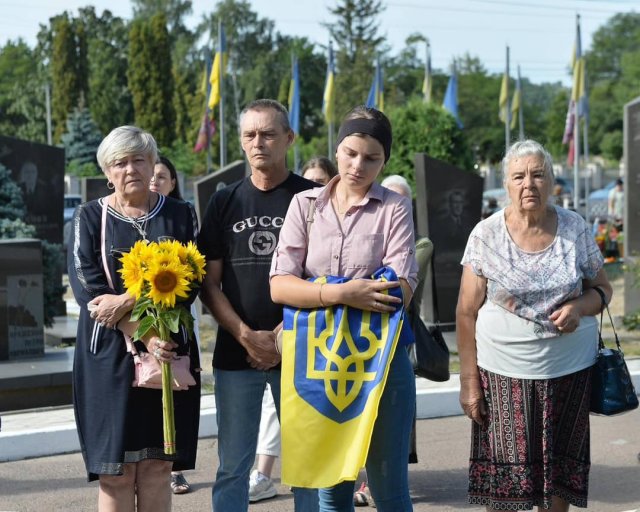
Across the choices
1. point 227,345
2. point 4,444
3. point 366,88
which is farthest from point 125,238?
point 366,88

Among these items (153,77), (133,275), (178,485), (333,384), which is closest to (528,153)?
(333,384)

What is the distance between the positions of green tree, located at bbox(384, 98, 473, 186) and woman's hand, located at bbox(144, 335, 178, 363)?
13506mm

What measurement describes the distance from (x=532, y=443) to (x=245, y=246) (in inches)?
54.3

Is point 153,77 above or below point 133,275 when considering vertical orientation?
above

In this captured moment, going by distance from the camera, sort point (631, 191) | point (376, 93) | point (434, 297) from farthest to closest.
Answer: point (376, 93), point (631, 191), point (434, 297)

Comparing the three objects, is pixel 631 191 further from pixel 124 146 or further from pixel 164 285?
pixel 164 285

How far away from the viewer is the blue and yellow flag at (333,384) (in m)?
3.54

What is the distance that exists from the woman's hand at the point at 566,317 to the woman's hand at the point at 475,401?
0.41 m

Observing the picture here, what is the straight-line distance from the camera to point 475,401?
4.23 metres

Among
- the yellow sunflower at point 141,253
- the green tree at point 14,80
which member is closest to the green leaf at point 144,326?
the yellow sunflower at point 141,253

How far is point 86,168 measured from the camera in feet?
152

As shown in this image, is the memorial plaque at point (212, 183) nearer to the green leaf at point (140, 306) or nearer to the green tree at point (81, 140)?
the green leaf at point (140, 306)

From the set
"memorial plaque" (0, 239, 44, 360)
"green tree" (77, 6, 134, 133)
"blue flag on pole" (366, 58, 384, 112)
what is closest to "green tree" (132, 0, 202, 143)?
"green tree" (77, 6, 134, 133)

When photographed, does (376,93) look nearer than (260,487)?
No
